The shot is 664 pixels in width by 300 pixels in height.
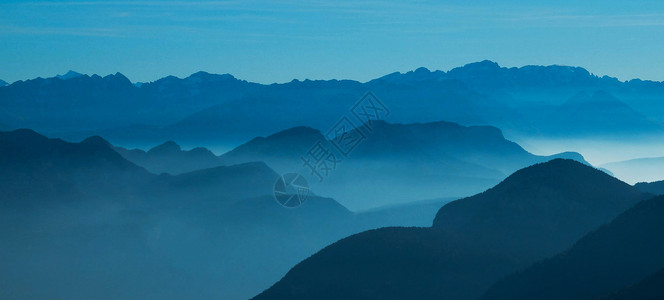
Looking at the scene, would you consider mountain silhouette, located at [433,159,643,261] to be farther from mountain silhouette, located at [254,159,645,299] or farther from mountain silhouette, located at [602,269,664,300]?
mountain silhouette, located at [602,269,664,300]

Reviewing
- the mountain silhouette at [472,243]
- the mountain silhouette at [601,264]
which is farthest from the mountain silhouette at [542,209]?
the mountain silhouette at [601,264]

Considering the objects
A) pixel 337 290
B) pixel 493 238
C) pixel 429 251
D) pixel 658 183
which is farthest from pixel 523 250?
pixel 658 183

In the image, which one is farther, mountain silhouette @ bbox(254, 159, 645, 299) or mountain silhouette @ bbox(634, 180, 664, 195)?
mountain silhouette @ bbox(634, 180, 664, 195)

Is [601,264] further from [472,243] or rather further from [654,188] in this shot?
[654,188]

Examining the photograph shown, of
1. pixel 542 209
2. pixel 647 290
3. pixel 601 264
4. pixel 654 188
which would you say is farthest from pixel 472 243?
pixel 654 188

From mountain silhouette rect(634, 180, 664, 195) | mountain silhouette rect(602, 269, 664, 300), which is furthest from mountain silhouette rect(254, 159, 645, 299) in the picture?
mountain silhouette rect(602, 269, 664, 300)

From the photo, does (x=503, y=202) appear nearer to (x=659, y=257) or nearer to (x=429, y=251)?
(x=429, y=251)

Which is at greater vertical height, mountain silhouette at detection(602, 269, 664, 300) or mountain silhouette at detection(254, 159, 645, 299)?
mountain silhouette at detection(254, 159, 645, 299)
